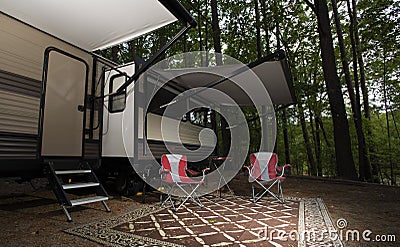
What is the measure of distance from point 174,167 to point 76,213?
149cm

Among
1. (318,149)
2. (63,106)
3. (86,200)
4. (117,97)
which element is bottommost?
(86,200)

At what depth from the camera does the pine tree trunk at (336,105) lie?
6.34m

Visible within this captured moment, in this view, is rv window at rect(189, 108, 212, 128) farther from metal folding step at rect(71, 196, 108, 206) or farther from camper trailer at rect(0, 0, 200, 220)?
metal folding step at rect(71, 196, 108, 206)

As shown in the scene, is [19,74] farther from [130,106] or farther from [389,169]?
[389,169]

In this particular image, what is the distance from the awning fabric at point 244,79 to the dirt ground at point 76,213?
88.6 inches

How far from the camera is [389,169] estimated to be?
821 centimetres

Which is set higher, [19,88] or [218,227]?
[19,88]

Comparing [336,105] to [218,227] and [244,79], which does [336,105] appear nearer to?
[244,79]

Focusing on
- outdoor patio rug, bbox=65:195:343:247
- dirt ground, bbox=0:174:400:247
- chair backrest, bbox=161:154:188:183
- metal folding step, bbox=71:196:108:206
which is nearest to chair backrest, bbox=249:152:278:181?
outdoor patio rug, bbox=65:195:343:247

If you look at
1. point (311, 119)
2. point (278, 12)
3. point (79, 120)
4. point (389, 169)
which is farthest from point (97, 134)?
point (311, 119)

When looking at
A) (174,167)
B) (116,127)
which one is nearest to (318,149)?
(174,167)

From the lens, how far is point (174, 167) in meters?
3.89

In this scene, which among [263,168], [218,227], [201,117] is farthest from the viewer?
[201,117]

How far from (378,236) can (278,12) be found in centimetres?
772
